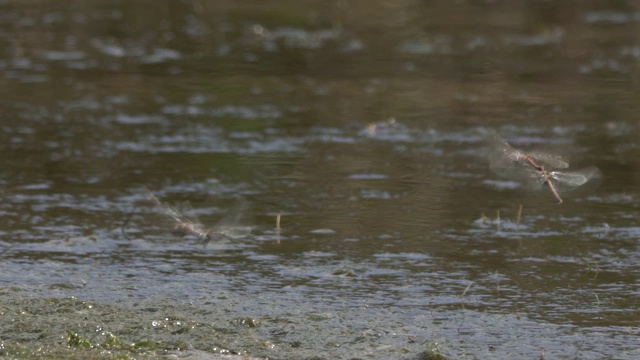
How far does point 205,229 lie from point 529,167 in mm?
1372

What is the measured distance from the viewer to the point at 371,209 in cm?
618

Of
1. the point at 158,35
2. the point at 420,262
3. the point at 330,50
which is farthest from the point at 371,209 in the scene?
the point at 158,35

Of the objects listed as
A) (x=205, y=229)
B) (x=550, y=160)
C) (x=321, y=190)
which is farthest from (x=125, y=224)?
(x=550, y=160)

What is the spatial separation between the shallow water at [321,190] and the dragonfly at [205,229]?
9 centimetres

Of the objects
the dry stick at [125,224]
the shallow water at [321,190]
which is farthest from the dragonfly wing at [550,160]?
the dry stick at [125,224]

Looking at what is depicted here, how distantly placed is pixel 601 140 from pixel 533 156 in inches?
90.1

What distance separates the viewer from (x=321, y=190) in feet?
21.5

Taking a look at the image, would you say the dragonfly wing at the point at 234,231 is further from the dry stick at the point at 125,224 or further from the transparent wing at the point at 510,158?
the transparent wing at the point at 510,158

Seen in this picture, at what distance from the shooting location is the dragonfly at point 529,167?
5.25 m

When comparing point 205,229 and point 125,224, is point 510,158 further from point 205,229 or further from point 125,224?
point 125,224

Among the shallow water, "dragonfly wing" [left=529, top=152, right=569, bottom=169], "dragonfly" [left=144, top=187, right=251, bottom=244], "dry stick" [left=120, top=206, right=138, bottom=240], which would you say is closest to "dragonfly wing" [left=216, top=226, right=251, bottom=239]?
"dragonfly" [left=144, top=187, right=251, bottom=244]

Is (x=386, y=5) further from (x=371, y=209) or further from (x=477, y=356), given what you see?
(x=477, y=356)

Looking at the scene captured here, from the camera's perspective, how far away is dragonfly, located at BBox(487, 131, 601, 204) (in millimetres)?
5246

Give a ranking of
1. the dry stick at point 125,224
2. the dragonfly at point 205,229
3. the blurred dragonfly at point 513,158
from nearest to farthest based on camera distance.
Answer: the blurred dragonfly at point 513,158 < the dragonfly at point 205,229 < the dry stick at point 125,224
